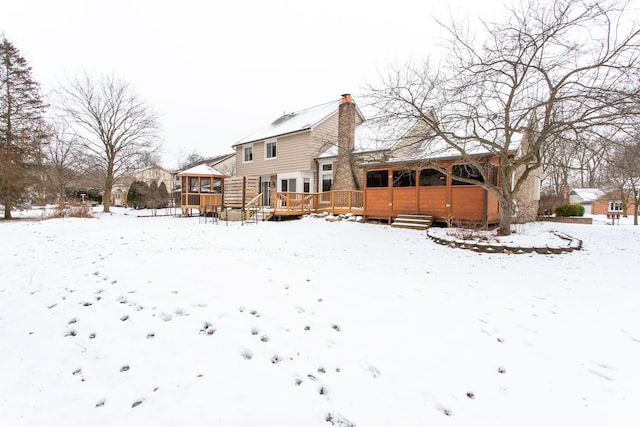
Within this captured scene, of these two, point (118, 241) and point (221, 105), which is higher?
point (221, 105)

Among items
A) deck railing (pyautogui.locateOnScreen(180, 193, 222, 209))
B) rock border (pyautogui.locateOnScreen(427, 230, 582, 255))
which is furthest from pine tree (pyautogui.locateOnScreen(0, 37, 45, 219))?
rock border (pyautogui.locateOnScreen(427, 230, 582, 255))

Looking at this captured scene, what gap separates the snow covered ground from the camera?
216 centimetres

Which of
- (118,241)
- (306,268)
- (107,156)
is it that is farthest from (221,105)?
(306,268)

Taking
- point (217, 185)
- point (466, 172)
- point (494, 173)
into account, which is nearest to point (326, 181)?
point (217, 185)

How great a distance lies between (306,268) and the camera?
5383mm

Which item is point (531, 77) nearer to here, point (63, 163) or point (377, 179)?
point (377, 179)

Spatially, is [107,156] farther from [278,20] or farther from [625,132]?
[625,132]

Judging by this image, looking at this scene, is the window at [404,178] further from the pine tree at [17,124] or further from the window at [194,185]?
the pine tree at [17,124]

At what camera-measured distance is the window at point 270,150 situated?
20.2m

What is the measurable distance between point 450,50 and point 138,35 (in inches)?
705

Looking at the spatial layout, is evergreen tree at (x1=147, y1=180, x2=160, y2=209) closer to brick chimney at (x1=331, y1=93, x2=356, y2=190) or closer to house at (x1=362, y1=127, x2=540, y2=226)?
brick chimney at (x1=331, y1=93, x2=356, y2=190)

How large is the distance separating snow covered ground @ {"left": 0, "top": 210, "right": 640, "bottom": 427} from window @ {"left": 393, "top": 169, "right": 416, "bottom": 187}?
7412 mm

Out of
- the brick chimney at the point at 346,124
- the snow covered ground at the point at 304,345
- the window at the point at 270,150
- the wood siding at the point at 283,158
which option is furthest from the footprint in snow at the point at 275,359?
the window at the point at 270,150

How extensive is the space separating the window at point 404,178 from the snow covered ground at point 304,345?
24.3 feet
